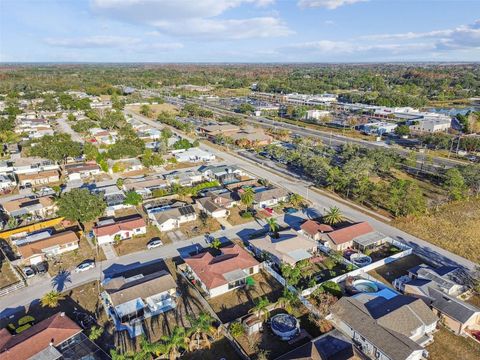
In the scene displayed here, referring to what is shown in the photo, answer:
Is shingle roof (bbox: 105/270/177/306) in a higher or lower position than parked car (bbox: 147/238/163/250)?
higher

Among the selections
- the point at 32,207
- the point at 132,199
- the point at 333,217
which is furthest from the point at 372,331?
the point at 32,207

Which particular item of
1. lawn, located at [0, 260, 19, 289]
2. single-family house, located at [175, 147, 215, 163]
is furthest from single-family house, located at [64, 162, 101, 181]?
lawn, located at [0, 260, 19, 289]

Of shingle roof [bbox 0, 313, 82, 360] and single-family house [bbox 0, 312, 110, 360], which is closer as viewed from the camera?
shingle roof [bbox 0, 313, 82, 360]

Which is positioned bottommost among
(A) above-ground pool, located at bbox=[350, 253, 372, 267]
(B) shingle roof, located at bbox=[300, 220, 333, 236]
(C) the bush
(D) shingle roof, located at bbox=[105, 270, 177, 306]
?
(A) above-ground pool, located at bbox=[350, 253, 372, 267]

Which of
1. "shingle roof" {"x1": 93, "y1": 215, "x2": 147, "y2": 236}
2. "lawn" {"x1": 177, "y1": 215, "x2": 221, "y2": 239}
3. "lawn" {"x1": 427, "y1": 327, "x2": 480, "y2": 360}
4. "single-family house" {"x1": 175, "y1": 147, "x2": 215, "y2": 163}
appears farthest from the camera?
"single-family house" {"x1": 175, "y1": 147, "x2": 215, "y2": 163}

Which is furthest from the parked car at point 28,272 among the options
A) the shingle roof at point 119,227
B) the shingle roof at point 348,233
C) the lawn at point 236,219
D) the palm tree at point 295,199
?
the palm tree at point 295,199

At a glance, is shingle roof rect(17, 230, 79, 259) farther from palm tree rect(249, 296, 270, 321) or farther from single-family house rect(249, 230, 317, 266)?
palm tree rect(249, 296, 270, 321)

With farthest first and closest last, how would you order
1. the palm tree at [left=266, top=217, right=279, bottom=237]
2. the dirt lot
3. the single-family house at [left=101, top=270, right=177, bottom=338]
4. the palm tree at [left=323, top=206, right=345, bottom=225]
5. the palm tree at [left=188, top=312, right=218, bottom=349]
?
the dirt lot → the palm tree at [left=323, top=206, right=345, bottom=225] → the palm tree at [left=266, top=217, right=279, bottom=237] → the single-family house at [left=101, top=270, right=177, bottom=338] → the palm tree at [left=188, top=312, right=218, bottom=349]
